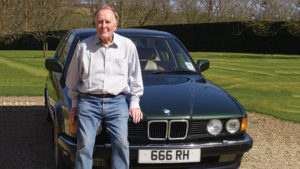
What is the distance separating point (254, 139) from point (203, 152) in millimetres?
2793

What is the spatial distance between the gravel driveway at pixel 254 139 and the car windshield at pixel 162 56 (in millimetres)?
1390

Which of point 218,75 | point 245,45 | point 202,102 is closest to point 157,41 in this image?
point 202,102

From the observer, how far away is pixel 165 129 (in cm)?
365

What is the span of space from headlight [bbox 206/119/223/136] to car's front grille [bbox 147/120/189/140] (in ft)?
0.74

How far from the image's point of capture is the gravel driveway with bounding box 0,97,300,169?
16.5 ft

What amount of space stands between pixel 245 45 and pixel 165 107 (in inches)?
1271

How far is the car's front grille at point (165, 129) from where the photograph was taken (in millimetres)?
3641

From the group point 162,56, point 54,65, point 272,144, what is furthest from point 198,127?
point 272,144

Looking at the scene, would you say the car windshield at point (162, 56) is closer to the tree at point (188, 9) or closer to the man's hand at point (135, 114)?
the man's hand at point (135, 114)

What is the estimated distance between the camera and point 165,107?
3.75 meters

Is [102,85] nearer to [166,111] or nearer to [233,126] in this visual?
[166,111]

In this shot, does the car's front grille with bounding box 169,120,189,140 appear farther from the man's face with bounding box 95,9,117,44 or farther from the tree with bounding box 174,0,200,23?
the tree with bounding box 174,0,200,23

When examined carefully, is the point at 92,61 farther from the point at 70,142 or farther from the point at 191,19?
the point at 191,19

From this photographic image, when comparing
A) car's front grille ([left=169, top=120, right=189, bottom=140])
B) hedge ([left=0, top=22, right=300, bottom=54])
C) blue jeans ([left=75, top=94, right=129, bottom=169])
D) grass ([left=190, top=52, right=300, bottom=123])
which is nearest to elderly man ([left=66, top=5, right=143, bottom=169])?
blue jeans ([left=75, top=94, right=129, bottom=169])
